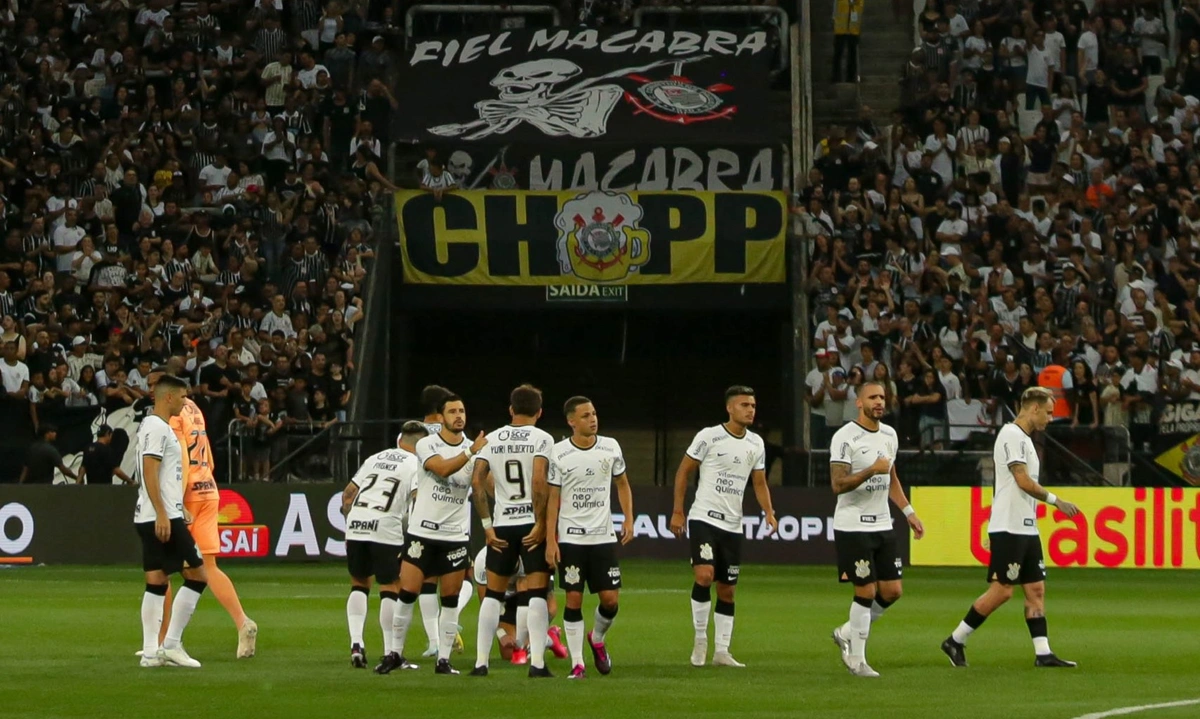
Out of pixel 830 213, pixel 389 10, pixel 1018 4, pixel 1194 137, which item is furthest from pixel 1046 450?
pixel 389 10

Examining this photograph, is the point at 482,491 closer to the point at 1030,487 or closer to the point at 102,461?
the point at 1030,487

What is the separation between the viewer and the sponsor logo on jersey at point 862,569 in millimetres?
14250

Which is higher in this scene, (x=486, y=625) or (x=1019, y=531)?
(x=1019, y=531)

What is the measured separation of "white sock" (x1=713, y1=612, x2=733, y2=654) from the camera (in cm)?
1473

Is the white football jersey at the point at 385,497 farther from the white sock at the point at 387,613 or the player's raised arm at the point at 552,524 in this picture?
the player's raised arm at the point at 552,524

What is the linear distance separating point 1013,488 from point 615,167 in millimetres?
17565

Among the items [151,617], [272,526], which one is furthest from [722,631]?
[272,526]

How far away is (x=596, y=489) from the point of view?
44.7ft

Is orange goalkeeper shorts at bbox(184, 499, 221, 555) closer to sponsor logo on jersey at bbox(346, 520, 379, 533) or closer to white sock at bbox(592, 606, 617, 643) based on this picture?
sponsor logo on jersey at bbox(346, 520, 379, 533)

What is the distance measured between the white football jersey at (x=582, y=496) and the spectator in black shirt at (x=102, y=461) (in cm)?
1424

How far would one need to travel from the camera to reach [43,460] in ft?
87.9

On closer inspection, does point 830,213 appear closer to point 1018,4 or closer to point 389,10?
point 1018,4

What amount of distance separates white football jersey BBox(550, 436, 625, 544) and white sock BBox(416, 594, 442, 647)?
44.0 inches

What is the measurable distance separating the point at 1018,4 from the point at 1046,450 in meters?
10.5
